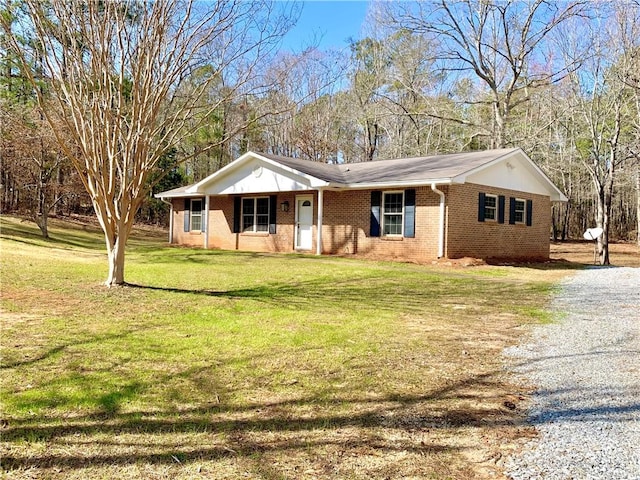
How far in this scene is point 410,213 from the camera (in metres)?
14.7

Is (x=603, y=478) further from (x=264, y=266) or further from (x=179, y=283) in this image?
(x=264, y=266)

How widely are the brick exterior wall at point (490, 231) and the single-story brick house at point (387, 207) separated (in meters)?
0.03

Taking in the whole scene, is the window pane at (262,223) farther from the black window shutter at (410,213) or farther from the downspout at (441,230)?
the downspout at (441,230)

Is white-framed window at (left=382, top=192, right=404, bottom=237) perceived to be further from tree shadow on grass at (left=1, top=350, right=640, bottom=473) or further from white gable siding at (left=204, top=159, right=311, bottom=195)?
tree shadow on grass at (left=1, top=350, right=640, bottom=473)

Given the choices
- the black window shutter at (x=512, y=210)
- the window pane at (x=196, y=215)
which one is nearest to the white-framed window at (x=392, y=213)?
the black window shutter at (x=512, y=210)

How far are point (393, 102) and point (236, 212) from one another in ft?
38.8

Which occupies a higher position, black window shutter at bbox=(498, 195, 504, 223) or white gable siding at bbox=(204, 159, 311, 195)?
white gable siding at bbox=(204, 159, 311, 195)

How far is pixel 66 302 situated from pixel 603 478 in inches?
239

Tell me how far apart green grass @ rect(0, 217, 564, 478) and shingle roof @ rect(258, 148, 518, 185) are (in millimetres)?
7038

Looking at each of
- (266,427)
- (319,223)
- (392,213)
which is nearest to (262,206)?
(319,223)

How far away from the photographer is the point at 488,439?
2875 mm

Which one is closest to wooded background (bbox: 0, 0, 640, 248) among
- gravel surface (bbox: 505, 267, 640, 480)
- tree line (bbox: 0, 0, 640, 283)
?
tree line (bbox: 0, 0, 640, 283)

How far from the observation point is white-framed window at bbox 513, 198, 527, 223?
1670 centimetres

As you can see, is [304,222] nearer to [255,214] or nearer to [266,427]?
[255,214]
